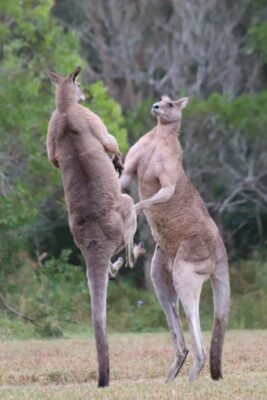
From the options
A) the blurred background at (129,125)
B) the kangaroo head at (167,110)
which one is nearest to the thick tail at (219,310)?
the kangaroo head at (167,110)

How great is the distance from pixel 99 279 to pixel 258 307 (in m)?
11.0

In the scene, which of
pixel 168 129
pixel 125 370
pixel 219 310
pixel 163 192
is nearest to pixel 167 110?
pixel 168 129

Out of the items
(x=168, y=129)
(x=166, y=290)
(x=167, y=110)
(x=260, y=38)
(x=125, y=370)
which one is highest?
(x=260, y=38)

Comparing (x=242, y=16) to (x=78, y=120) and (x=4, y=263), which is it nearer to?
(x=4, y=263)

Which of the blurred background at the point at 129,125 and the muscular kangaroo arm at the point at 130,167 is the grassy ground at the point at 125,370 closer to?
the muscular kangaroo arm at the point at 130,167

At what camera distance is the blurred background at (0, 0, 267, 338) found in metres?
19.0

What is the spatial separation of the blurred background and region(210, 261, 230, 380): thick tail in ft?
22.1

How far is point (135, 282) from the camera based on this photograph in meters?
26.7

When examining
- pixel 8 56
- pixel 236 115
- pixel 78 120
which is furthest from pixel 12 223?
pixel 78 120

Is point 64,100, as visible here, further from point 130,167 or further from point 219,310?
point 219,310

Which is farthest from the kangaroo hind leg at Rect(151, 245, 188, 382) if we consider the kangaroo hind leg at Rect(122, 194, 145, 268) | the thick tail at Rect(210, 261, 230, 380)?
the kangaroo hind leg at Rect(122, 194, 145, 268)

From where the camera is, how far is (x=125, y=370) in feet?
38.3

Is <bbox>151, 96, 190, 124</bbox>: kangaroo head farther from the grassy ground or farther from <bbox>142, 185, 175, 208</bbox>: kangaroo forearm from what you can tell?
the grassy ground

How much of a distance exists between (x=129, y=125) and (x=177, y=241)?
48.1 feet
